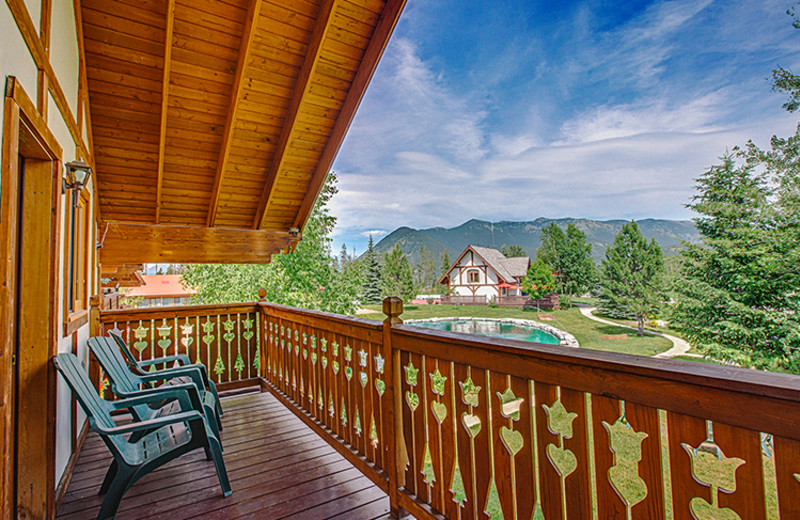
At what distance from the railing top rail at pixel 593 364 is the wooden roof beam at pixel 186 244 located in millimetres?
5262

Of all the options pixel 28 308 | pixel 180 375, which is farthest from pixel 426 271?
pixel 28 308

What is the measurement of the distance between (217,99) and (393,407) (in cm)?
426

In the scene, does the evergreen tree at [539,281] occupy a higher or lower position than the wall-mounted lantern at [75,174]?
lower

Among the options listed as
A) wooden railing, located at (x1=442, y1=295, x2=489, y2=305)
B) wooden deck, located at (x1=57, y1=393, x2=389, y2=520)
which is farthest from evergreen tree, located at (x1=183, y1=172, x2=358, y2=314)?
wooden railing, located at (x1=442, y1=295, x2=489, y2=305)

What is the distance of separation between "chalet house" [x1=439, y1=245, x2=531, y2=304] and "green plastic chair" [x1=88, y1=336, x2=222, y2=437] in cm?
3284

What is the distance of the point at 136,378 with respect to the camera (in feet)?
10.7

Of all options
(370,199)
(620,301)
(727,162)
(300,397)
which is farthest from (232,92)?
(370,199)

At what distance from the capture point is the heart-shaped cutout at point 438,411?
1.86 metres

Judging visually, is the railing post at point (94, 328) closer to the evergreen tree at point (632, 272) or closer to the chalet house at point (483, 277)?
the evergreen tree at point (632, 272)

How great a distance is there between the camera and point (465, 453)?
172 centimetres

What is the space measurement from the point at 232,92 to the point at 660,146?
34313 millimetres

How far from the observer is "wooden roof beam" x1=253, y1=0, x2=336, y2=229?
3963 mm

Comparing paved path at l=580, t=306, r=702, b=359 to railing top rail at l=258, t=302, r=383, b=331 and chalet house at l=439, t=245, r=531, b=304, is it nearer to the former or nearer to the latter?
chalet house at l=439, t=245, r=531, b=304

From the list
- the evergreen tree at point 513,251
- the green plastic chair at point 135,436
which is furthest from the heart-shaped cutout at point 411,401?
the evergreen tree at point 513,251
